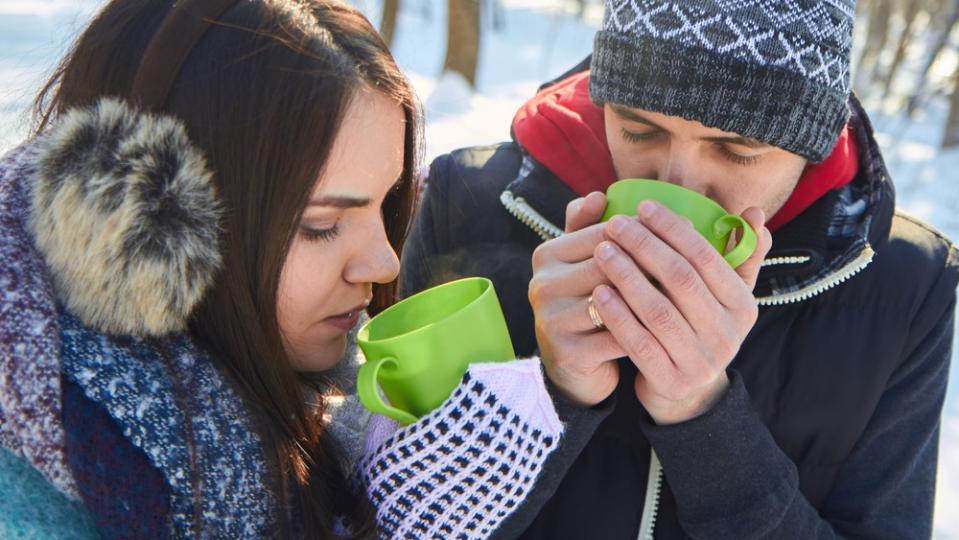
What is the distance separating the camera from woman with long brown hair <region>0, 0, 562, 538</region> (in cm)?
111

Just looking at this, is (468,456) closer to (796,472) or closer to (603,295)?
(603,295)

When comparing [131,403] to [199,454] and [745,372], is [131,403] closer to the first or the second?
[199,454]

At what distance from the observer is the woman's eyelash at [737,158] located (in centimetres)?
164

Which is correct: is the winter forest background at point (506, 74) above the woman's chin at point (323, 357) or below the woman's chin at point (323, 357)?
below

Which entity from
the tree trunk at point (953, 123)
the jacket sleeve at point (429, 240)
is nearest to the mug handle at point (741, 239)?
the jacket sleeve at point (429, 240)

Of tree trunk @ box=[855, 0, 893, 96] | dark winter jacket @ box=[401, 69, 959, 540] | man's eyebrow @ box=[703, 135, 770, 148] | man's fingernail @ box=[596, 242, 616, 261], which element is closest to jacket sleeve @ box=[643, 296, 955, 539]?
dark winter jacket @ box=[401, 69, 959, 540]

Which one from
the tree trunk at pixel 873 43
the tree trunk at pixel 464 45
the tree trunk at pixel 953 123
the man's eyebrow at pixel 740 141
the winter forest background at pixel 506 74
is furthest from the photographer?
the tree trunk at pixel 873 43

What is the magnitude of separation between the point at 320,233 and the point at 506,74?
1523 cm

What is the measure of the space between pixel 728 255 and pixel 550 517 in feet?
2.21

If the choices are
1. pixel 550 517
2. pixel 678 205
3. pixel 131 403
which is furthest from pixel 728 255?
pixel 131 403

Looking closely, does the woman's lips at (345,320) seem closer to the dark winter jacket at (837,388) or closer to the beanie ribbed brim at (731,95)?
the dark winter jacket at (837,388)

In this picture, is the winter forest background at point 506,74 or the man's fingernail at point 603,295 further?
the winter forest background at point 506,74

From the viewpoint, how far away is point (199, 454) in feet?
3.87

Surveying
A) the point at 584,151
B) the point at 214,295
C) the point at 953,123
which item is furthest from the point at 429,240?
the point at 953,123
